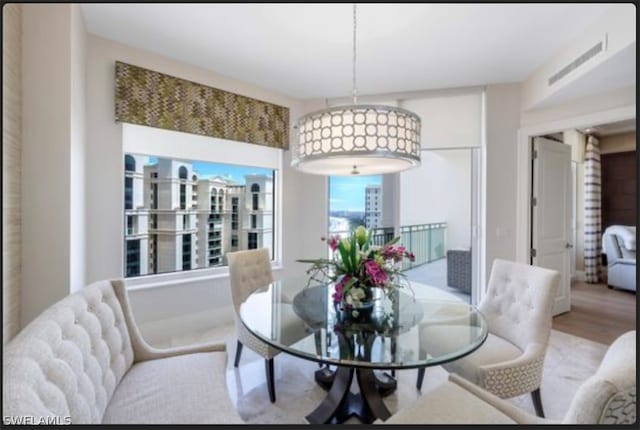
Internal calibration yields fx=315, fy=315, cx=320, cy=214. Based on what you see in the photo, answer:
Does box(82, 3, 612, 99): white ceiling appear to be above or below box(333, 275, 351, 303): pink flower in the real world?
above

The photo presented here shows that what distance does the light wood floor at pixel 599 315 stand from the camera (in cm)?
330

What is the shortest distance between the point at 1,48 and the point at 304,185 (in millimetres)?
2968

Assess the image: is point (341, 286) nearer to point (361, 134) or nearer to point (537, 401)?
point (361, 134)

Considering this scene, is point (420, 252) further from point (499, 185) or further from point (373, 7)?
point (373, 7)

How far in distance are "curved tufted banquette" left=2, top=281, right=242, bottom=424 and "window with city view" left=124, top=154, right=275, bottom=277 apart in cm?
154

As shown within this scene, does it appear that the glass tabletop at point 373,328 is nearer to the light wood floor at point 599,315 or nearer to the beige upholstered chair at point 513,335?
the beige upholstered chair at point 513,335

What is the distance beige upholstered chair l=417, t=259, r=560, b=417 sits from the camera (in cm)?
158

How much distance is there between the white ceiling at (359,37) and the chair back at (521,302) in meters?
1.81

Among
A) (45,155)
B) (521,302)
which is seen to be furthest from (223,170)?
(521,302)

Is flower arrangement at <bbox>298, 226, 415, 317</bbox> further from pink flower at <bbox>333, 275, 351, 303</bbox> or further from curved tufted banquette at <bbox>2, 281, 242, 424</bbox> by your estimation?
curved tufted banquette at <bbox>2, 281, 242, 424</bbox>

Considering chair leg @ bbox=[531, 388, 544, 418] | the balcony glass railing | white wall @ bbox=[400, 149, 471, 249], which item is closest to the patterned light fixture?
chair leg @ bbox=[531, 388, 544, 418]

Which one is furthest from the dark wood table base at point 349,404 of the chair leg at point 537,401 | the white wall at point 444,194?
the white wall at point 444,194

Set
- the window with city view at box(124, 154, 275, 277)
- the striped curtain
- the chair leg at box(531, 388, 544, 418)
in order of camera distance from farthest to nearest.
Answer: the striped curtain
the window with city view at box(124, 154, 275, 277)
the chair leg at box(531, 388, 544, 418)

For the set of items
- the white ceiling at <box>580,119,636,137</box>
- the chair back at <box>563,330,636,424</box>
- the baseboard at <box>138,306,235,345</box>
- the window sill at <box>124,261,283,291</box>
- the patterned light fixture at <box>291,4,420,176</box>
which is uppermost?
the white ceiling at <box>580,119,636,137</box>
